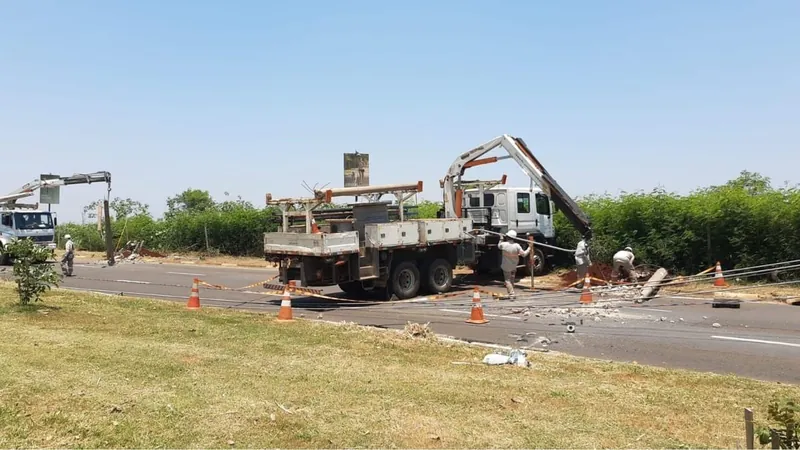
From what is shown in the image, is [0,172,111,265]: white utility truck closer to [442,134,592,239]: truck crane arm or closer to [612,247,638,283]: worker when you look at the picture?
[442,134,592,239]: truck crane arm

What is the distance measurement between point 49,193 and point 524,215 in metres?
23.2

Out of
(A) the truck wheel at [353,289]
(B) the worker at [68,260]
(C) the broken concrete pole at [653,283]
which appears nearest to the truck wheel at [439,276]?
(A) the truck wheel at [353,289]

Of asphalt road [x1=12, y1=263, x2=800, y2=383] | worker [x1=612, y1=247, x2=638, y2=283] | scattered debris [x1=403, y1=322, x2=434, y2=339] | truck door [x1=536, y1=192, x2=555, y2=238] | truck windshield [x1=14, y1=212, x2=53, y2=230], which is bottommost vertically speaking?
asphalt road [x1=12, y1=263, x2=800, y2=383]

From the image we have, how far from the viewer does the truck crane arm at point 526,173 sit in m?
17.2

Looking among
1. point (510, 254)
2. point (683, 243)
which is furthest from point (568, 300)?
point (683, 243)

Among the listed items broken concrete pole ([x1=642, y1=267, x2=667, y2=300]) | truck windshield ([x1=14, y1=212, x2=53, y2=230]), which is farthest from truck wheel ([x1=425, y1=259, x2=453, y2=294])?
truck windshield ([x1=14, y1=212, x2=53, y2=230])

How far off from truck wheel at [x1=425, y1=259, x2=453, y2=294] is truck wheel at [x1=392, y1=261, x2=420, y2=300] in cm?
45

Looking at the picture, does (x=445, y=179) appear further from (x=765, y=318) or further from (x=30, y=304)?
(x=30, y=304)

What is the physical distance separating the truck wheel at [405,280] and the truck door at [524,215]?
4643mm

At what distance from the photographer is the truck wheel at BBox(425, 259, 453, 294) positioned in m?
15.5

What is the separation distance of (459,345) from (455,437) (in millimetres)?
4143

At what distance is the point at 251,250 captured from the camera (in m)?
31.5

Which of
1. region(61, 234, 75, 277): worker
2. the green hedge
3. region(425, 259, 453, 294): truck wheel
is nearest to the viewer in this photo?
region(425, 259, 453, 294): truck wheel

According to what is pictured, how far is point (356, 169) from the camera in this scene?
17.4m
